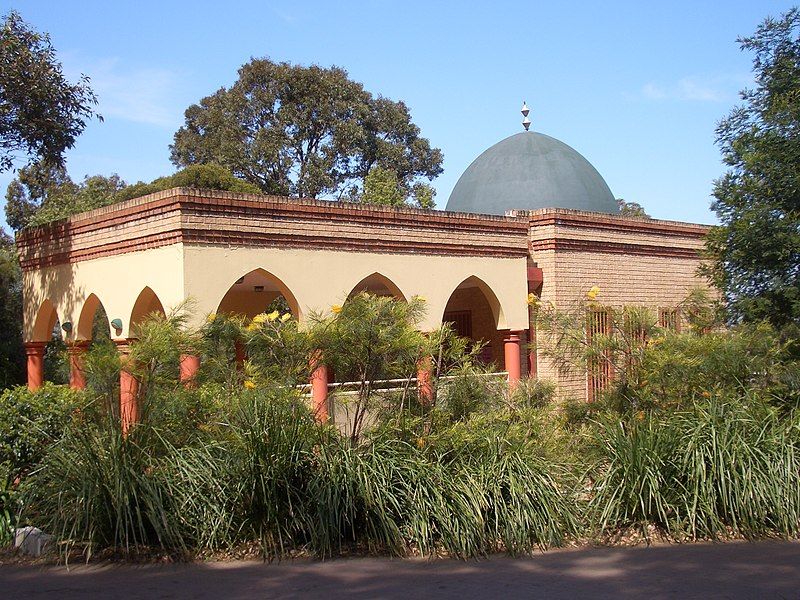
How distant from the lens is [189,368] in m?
10.8

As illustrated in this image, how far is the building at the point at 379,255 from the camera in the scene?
13023 mm

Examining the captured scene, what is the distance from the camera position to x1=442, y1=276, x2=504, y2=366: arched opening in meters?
19.6

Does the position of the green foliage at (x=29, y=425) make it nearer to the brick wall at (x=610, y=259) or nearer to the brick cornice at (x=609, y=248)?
the brick wall at (x=610, y=259)

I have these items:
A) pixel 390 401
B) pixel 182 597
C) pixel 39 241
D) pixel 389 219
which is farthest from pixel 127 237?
pixel 182 597

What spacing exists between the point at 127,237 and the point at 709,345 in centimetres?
815

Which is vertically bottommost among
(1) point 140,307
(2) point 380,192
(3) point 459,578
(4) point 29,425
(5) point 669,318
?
(3) point 459,578

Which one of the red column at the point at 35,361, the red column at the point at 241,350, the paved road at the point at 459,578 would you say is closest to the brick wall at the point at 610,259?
the red column at the point at 241,350

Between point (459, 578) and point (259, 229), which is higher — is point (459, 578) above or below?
below

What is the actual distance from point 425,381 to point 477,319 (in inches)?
404

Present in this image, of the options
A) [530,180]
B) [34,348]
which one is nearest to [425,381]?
[34,348]

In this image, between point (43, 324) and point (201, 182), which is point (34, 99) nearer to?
point (43, 324)

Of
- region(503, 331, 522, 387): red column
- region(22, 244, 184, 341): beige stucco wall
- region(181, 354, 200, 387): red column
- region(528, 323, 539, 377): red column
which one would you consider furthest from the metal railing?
region(528, 323, 539, 377): red column

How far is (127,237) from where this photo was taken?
13656 millimetres

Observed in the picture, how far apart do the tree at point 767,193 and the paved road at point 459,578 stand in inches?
216
